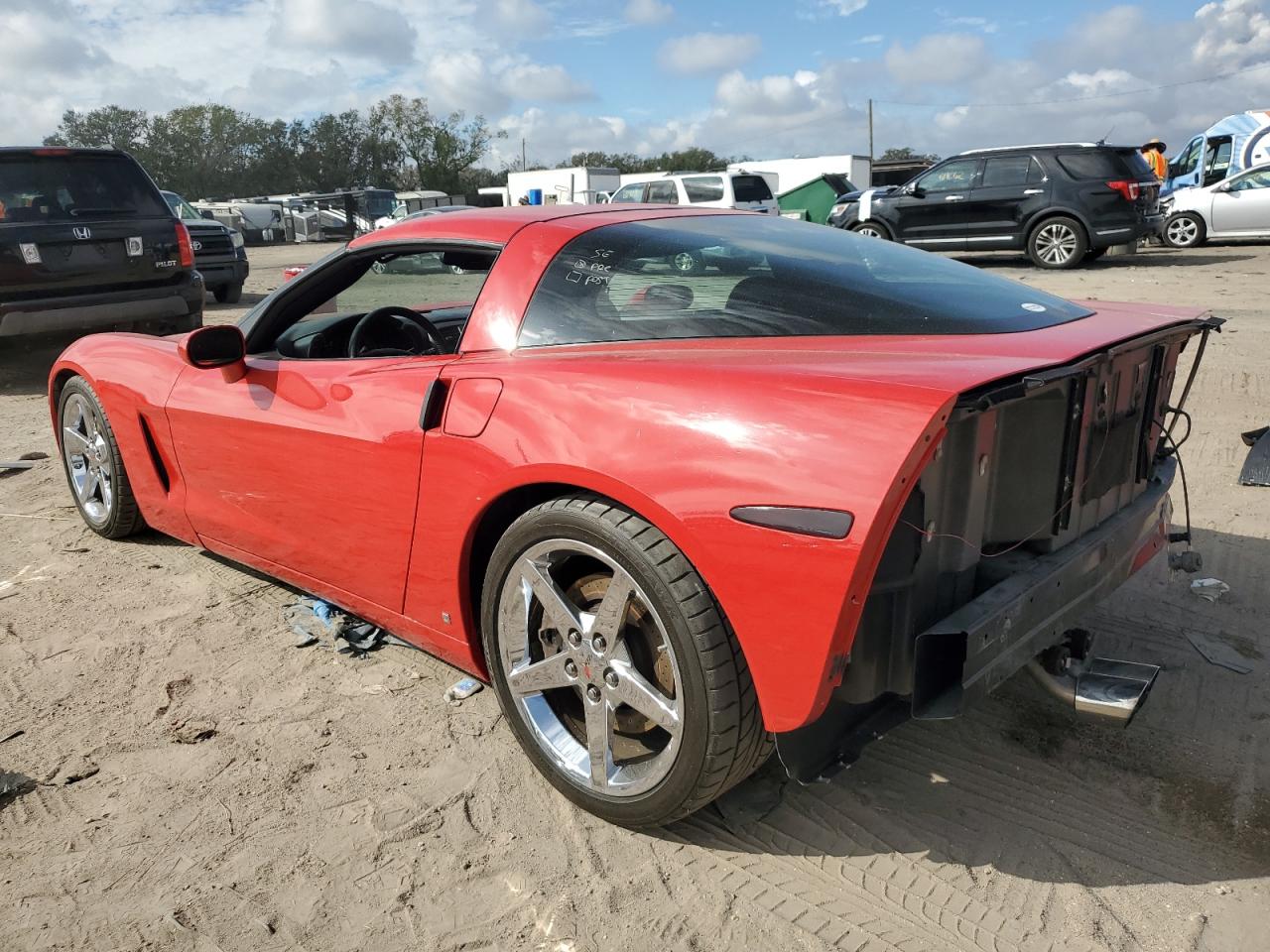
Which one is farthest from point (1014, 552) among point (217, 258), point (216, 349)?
point (217, 258)

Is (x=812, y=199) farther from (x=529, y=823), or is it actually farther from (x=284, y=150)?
(x=284, y=150)

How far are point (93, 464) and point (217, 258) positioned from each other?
1027cm

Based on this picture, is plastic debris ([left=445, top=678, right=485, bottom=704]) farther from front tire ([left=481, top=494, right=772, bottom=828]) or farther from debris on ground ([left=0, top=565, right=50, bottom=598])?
debris on ground ([left=0, top=565, right=50, bottom=598])

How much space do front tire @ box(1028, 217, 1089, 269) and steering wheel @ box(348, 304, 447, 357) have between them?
1402 cm

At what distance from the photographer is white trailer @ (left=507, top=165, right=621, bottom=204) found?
3422cm

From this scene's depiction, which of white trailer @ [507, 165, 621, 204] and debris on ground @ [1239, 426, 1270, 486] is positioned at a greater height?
white trailer @ [507, 165, 621, 204]

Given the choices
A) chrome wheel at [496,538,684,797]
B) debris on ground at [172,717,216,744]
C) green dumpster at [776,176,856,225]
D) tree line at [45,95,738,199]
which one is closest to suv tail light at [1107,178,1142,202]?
green dumpster at [776,176,856,225]

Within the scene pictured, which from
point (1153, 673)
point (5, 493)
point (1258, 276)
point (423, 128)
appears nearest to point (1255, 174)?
point (1258, 276)

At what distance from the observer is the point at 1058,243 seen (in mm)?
15102

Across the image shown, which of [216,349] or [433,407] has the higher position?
[216,349]

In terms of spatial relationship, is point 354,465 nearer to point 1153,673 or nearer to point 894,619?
point 894,619

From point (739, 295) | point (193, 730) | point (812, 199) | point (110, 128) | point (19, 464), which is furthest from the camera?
point (110, 128)

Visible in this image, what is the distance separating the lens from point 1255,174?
56.4ft

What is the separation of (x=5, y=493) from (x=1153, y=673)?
5.61 m
